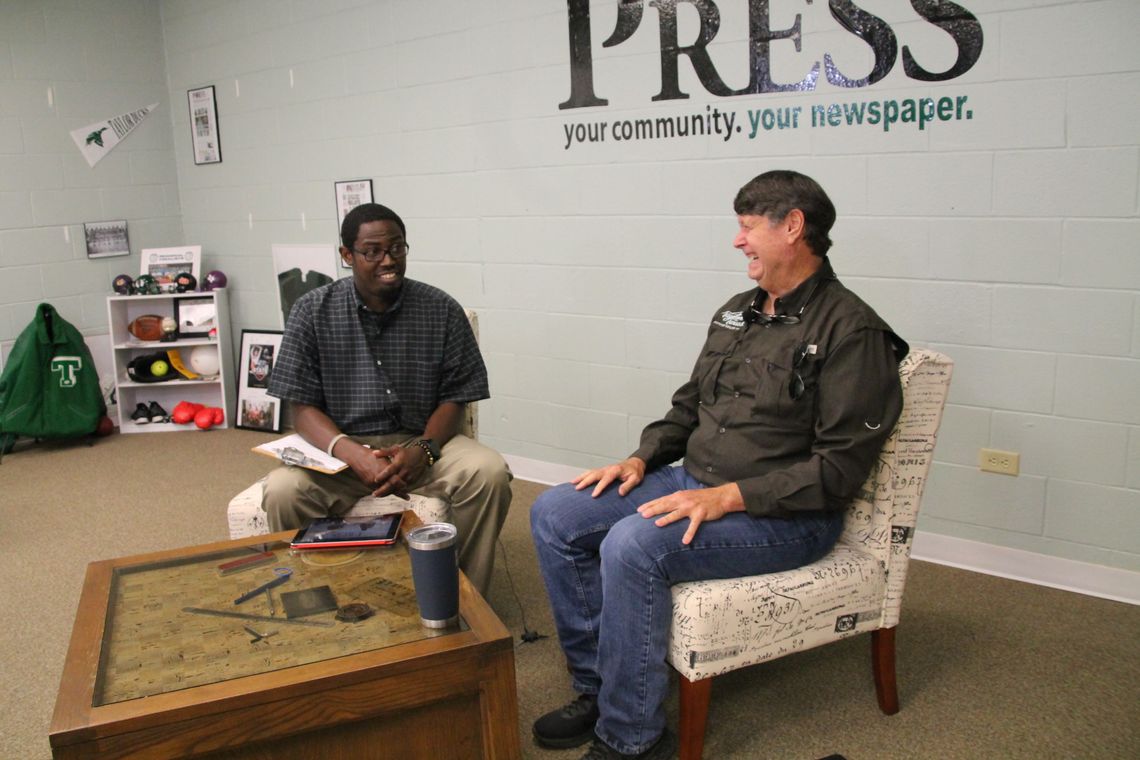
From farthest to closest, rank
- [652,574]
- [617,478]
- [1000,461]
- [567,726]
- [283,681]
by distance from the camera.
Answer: [1000,461]
[617,478]
[567,726]
[652,574]
[283,681]

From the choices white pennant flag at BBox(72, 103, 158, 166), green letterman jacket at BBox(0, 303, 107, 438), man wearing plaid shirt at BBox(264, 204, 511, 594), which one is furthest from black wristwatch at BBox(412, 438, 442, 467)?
white pennant flag at BBox(72, 103, 158, 166)

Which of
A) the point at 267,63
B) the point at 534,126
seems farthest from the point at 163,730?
the point at 267,63

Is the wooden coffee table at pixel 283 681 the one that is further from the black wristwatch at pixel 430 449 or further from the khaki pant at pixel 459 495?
the black wristwatch at pixel 430 449

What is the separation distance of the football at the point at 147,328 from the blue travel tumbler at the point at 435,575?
3919 mm

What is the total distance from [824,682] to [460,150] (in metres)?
2.72

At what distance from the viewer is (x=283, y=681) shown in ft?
5.41

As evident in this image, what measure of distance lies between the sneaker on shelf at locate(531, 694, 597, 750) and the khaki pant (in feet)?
1.85

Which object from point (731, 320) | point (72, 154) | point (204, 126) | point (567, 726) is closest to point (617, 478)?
point (731, 320)

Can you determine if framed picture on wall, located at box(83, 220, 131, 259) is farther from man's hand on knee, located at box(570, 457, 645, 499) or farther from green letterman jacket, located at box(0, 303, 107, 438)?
man's hand on knee, located at box(570, 457, 645, 499)

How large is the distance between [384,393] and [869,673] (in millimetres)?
1542

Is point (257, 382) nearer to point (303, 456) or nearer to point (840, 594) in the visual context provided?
point (303, 456)

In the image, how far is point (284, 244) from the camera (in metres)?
5.13

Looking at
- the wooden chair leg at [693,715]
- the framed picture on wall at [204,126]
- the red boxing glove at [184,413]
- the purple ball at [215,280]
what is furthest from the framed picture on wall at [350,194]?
the wooden chair leg at [693,715]

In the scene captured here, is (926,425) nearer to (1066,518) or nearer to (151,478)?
(1066,518)
